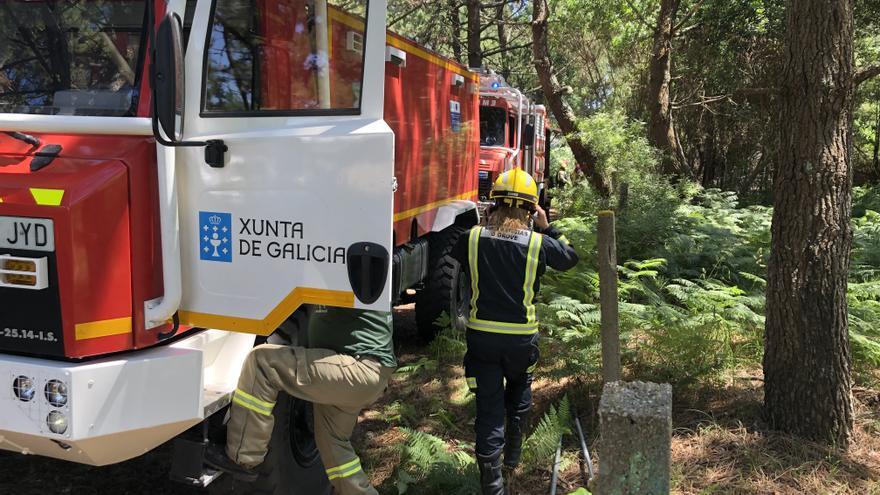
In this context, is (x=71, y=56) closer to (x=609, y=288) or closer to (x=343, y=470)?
(x=343, y=470)

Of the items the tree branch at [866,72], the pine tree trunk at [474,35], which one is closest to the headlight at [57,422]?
the tree branch at [866,72]

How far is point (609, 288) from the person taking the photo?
316cm

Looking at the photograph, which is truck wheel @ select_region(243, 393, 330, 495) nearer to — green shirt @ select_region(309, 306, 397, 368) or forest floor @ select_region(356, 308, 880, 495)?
green shirt @ select_region(309, 306, 397, 368)

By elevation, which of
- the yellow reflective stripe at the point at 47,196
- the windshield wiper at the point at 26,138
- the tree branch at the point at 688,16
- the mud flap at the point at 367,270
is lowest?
the mud flap at the point at 367,270

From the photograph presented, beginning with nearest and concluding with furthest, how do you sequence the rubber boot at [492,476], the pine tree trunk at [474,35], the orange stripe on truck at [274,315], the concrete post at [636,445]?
1. the concrete post at [636,445]
2. the orange stripe on truck at [274,315]
3. the rubber boot at [492,476]
4. the pine tree trunk at [474,35]

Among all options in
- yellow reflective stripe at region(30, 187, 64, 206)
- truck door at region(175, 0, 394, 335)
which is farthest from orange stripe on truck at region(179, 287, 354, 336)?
yellow reflective stripe at region(30, 187, 64, 206)

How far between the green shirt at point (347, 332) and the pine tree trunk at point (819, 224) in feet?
8.10

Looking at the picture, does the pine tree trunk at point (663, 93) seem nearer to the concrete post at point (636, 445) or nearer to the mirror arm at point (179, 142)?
the mirror arm at point (179, 142)

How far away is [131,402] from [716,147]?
17.0 m

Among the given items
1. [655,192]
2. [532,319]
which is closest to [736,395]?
[532,319]

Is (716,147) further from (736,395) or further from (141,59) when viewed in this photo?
(141,59)

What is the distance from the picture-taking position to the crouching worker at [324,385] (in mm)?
A: 2863

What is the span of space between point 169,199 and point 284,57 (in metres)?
0.84

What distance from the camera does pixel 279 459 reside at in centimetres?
319
